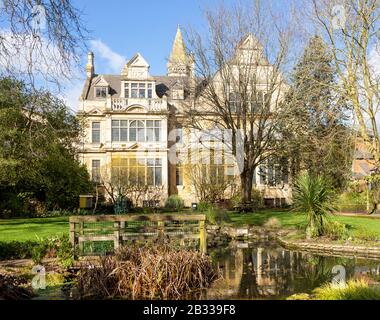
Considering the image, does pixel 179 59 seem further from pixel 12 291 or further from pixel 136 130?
pixel 12 291

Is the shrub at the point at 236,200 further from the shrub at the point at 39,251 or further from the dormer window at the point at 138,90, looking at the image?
the shrub at the point at 39,251

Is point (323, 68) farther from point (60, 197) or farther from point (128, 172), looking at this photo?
point (60, 197)

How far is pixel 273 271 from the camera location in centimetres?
1030

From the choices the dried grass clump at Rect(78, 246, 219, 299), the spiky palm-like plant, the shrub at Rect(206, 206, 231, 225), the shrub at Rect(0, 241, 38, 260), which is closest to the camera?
the dried grass clump at Rect(78, 246, 219, 299)

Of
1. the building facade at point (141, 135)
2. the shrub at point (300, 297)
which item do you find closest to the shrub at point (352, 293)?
the shrub at point (300, 297)

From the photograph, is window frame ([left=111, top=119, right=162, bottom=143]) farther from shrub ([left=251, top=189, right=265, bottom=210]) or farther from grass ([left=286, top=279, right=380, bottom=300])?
grass ([left=286, top=279, right=380, bottom=300])

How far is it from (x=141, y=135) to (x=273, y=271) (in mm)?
25212

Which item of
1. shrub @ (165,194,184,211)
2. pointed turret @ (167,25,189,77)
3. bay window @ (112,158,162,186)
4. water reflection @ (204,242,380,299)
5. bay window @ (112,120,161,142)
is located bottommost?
water reflection @ (204,242,380,299)

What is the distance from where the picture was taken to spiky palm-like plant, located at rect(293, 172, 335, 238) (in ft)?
47.3

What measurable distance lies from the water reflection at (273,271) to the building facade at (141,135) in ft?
63.9

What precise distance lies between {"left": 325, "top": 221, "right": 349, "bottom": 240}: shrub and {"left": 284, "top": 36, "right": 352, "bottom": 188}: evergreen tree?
11.9 feet

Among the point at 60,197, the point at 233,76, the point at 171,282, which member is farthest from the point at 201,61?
the point at 171,282

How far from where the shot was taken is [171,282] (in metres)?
7.69

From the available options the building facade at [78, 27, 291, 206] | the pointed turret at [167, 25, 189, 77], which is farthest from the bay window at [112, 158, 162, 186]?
the pointed turret at [167, 25, 189, 77]
